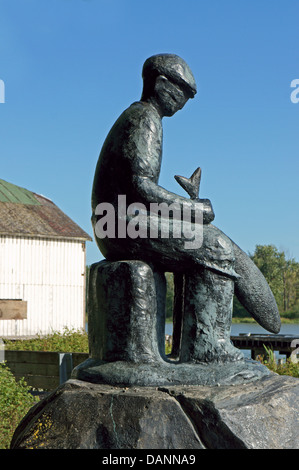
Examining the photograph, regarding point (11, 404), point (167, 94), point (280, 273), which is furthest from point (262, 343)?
point (280, 273)

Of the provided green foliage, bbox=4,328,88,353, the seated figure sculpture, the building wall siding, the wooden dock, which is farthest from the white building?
the seated figure sculpture

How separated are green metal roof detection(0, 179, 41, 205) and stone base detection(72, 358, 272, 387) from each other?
63.3ft

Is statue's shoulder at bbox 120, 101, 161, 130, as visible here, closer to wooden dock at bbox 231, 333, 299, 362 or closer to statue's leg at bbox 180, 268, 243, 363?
statue's leg at bbox 180, 268, 243, 363

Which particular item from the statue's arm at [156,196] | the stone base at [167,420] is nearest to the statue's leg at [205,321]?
the stone base at [167,420]

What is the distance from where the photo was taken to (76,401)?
Result: 12.4 feet

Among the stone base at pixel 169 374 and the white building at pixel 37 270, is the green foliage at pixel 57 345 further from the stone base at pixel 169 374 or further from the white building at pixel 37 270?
the stone base at pixel 169 374

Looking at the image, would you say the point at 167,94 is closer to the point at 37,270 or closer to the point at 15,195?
the point at 37,270

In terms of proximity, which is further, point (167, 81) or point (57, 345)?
point (57, 345)

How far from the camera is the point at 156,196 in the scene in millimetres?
4043

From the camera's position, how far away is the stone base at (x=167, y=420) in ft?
11.6

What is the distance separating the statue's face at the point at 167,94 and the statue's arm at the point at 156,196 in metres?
0.61

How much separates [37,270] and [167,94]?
18191mm

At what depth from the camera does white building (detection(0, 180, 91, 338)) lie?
69.4ft
